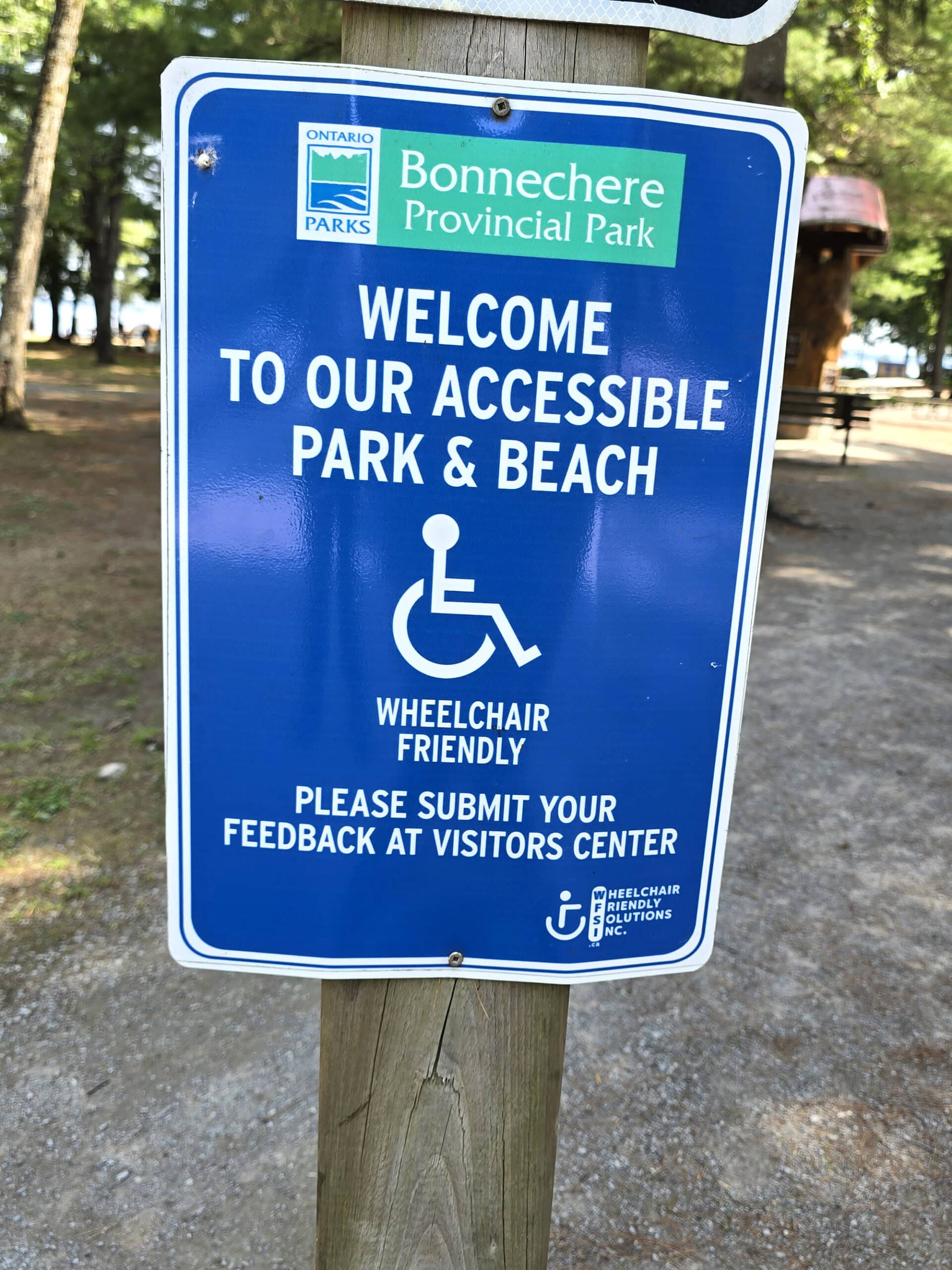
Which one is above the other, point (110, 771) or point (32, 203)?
point (32, 203)

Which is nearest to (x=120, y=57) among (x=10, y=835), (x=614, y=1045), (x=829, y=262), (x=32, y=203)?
(x=32, y=203)

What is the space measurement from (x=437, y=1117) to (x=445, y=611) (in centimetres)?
72

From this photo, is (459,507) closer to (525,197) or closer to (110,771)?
(525,197)

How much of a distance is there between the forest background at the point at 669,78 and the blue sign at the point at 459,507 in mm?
6882

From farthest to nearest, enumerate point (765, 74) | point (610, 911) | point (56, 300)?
point (56, 300), point (765, 74), point (610, 911)

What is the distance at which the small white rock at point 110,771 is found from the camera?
4.69 meters

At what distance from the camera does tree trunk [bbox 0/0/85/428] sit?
37.4 feet

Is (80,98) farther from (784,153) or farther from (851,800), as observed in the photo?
(784,153)

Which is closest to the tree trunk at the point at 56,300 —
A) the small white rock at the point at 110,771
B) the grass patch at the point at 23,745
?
the grass patch at the point at 23,745

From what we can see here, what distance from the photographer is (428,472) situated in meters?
1.31

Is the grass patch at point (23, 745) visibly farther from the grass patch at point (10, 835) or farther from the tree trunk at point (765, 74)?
the tree trunk at point (765, 74)

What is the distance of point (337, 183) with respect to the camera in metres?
1.22

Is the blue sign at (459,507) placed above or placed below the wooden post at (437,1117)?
above

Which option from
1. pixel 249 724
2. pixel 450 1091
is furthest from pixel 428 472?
pixel 450 1091
